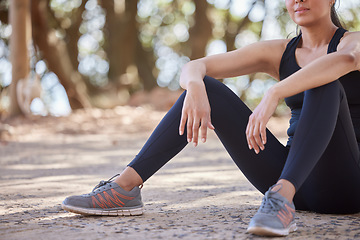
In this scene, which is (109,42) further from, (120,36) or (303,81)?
(303,81)

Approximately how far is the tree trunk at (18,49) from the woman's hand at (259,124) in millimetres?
6128

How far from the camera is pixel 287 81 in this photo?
1.81 meters

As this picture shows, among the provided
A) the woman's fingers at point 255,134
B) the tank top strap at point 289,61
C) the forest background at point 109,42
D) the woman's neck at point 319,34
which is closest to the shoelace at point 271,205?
the woman's fingers at point 255,134

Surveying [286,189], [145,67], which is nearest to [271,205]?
[286,189]

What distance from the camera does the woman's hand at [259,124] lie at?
1755 mm

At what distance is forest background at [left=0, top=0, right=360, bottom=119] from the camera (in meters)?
7.38

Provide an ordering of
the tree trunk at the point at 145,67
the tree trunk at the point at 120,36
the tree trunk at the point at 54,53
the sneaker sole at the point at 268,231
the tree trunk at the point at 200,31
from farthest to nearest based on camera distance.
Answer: the tree trunk at the point at 145,67 < the tree trunk at the point at 120,36 < the tree trunk at the point at 200,31 < the tree trunk at the point at 54,53 < the sneaker sole at the point at 268,231

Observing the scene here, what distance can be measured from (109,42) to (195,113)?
369 inches

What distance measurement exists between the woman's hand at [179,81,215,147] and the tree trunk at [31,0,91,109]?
7.44m

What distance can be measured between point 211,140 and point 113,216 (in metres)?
4.35

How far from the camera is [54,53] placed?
9.07 m

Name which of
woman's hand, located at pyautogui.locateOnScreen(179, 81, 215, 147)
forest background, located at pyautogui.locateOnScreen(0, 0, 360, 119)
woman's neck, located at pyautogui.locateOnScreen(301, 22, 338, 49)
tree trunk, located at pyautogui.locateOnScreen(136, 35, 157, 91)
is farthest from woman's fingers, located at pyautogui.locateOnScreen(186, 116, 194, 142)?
tree trunk, located at pyautogui.locateOnScreen(136, 35, 157, 91)

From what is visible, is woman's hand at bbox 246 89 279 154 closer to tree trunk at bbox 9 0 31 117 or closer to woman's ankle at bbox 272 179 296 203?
woman's ankle at bbox 272 179 296 203

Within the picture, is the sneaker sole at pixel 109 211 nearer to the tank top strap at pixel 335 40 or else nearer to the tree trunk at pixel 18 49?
the tank top strap at pixel 335 40
